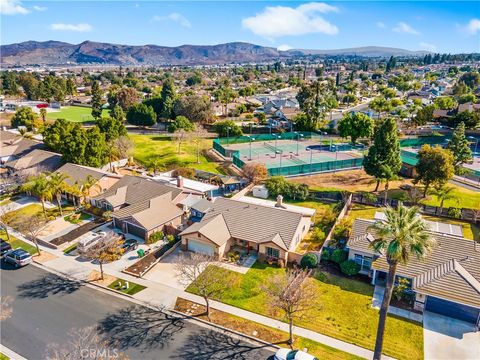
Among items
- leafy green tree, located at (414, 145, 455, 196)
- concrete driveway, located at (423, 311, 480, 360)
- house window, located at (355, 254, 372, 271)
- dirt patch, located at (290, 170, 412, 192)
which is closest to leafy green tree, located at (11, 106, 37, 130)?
dirt patch, located at (290, 170, 412, 192)

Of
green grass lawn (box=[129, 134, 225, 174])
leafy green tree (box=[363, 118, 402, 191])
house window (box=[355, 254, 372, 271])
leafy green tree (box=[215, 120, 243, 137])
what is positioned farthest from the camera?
leafy green tree (box=[215, 120, 243, 137])

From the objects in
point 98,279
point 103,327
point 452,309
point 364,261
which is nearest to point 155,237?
point 98,279

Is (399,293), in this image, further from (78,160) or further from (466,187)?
(78,160)

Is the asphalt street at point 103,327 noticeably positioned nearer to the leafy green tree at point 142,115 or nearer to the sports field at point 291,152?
the sports field at point 291,152

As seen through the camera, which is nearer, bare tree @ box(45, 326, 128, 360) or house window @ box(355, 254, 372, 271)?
bare tree @ box(45, 326, 128, 360)

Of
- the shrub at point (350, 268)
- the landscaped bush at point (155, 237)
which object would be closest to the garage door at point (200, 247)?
the landscaped bush at point (155, 237)

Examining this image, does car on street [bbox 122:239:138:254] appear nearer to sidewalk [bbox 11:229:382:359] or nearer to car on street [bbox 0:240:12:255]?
sidewalk [bbox 11:229:382:359]
